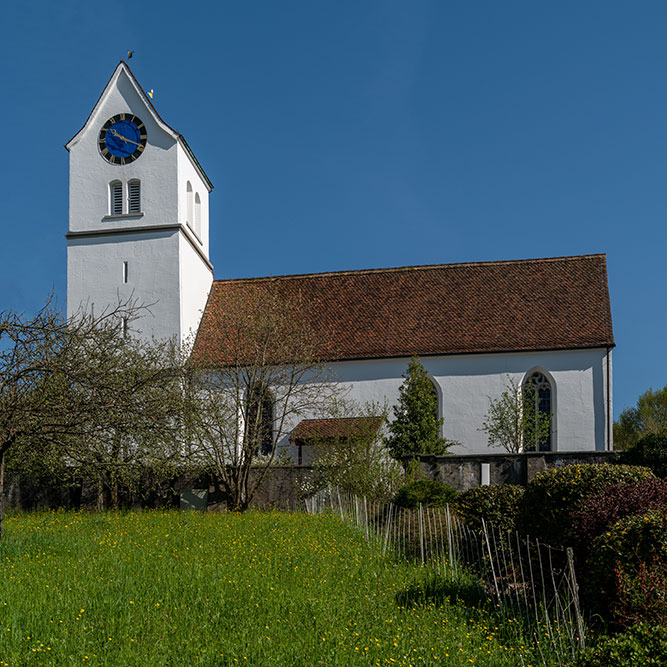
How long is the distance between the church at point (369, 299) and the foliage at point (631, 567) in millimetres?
20928

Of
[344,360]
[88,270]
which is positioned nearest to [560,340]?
[344,360]

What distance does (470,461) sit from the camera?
77.7 ft

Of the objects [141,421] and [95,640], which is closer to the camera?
[95,640]

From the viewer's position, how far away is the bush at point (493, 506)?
50.3ft

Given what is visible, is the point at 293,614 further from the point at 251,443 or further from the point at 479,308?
the point at 479,308

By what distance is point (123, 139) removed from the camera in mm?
33656

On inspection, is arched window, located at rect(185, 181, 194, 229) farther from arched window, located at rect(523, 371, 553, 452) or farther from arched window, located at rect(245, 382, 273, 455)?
arched window, located at rect(523, 371, 553, 452)

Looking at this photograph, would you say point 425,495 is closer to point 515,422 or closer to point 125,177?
point 515,422

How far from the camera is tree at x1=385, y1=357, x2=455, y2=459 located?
26969 mm

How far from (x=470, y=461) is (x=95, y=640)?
16206 mm

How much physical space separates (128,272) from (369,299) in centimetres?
995

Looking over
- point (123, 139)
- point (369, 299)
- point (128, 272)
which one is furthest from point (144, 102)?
point (369, 299)

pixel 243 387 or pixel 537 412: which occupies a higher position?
pixel 243 387

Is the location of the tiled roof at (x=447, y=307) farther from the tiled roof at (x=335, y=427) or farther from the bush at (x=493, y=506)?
the bush at (x=493, y=506)
